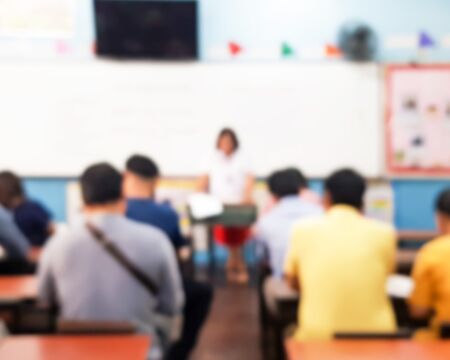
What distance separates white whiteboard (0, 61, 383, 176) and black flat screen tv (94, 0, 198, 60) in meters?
0.14

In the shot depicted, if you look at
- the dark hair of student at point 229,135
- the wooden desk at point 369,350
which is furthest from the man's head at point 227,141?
the wooden desk at point 369,350

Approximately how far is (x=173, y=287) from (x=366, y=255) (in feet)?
2.59

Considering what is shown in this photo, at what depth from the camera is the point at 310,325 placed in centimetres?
251

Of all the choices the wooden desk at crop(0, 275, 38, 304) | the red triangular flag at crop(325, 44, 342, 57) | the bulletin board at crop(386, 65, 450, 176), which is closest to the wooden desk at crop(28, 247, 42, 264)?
the wooden desk at crop(0, 275, 38, 304)

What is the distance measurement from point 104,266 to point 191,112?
401cm

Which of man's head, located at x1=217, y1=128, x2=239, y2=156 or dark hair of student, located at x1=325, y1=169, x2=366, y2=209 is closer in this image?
dark hair of student, located at x1=325, y1=169, x2=366, y2=209

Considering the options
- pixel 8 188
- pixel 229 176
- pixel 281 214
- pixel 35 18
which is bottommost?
pixel 229 176

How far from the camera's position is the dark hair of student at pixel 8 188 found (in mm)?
3801

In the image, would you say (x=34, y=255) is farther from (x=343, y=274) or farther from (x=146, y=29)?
(x=146, y=29)

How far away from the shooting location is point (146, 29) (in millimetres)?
6141

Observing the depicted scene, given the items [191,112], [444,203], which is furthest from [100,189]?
[191,112]

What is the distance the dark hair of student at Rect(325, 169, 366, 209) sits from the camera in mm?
2631

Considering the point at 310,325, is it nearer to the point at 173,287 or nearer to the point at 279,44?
the point at 173,287

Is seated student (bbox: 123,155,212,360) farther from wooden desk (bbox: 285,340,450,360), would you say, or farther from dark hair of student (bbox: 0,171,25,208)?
wooden desk (bbox: 285,340,450,360)
